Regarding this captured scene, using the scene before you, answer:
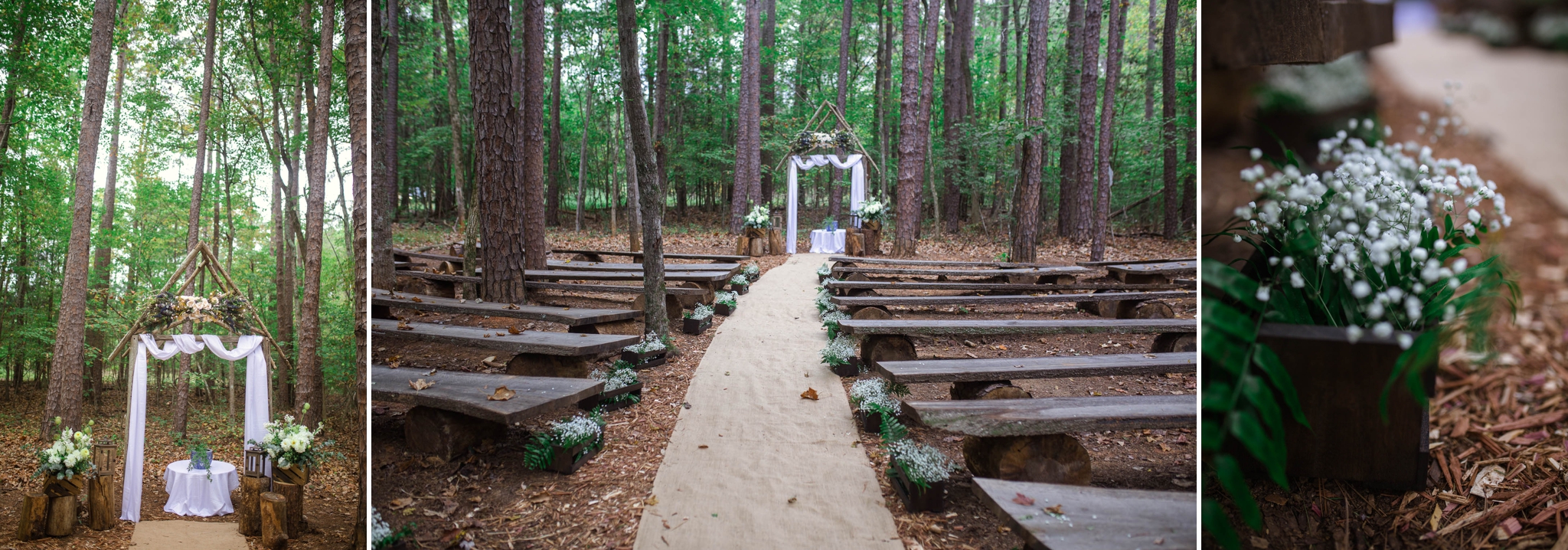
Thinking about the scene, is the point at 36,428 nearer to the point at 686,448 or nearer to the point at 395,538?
the point at 395,538

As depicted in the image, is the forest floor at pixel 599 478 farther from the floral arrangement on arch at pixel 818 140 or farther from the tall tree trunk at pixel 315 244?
the floral arrangement on arch at pixel 818 140

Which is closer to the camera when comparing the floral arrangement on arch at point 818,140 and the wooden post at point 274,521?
the wooden post at point 274,521

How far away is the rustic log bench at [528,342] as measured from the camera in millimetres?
3082

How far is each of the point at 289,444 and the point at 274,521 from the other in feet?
1.70

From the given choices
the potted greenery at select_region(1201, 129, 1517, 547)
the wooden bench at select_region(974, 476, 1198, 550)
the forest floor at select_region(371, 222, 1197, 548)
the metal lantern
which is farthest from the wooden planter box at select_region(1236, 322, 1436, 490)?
the metal lantern

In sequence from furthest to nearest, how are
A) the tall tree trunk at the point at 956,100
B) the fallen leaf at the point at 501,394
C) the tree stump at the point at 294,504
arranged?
1. the tall tree trunk at the point at 956,100
2. the tree stump at the point at 294,504
3. the fallen leaf at the point at 501,394

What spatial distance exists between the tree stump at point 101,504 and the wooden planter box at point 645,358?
2.75 meters

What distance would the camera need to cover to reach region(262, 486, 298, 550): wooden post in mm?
3555

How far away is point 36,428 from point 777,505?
373cm

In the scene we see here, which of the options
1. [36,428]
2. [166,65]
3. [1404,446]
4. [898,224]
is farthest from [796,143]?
[1404,446]

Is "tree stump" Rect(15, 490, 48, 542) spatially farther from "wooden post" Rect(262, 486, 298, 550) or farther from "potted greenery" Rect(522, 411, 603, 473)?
"potted greenery" Rect(522, 411, 603, 473)

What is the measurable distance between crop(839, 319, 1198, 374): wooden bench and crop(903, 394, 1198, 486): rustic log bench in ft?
5.34

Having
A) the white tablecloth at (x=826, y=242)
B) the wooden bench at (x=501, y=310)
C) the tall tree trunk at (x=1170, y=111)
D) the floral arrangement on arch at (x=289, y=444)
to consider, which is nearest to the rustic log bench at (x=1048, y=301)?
the wooden bench at (x=501, y=310)

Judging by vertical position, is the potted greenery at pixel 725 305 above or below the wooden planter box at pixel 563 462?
above
